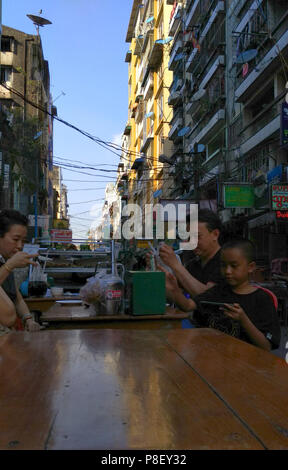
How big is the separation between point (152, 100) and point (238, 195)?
942 inches

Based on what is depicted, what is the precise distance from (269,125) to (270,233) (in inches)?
131

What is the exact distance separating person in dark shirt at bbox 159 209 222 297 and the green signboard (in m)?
10.4

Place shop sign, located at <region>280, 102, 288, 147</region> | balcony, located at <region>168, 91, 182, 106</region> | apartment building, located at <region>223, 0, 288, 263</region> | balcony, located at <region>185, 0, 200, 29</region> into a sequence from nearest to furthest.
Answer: shop sign, located at <region>280, 102, 288, 147</region>, apartment building, located at <region>223, 0, 288, 263</region>, balcony, located at <region>185, 0, 200, 29</region>, balcony, located at <region>168, 91, 182, 106</region>

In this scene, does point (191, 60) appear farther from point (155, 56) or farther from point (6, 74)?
point (6, 74)

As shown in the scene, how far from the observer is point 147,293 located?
299 centimetres

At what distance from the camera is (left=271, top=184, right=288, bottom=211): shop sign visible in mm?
10953

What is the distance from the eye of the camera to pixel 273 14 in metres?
13.6

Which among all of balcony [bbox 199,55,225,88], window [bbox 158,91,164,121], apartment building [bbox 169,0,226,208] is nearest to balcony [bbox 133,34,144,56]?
window [bbox 158,91,164,121]

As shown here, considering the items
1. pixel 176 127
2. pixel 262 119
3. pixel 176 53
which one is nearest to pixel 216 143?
pixel 176 127

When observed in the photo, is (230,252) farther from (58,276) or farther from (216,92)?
(216,92)

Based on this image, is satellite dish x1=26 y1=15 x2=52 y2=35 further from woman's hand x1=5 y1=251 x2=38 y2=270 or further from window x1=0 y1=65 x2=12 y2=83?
woman's hand x1=5 y1=251 x2=38 y2=270

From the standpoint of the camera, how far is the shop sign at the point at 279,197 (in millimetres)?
10953

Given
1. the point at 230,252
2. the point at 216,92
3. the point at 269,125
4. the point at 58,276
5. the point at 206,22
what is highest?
the point at 206,22

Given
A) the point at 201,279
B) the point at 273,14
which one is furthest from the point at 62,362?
the point at 273,14
